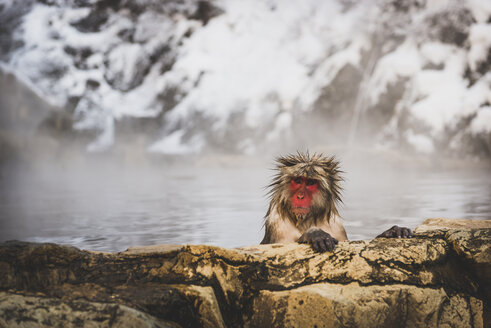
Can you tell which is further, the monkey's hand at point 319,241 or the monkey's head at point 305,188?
the monkey's head at point 305,188

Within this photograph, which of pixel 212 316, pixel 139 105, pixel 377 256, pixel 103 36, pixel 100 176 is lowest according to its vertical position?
pixel 212 316

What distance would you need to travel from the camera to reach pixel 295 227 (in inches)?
85.7

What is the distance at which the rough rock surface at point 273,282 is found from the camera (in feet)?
5.18

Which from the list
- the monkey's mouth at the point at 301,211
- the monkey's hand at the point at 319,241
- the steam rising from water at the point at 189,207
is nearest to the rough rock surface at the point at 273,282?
the monkey's hand at the point at 319,241

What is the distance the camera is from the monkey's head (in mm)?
2135

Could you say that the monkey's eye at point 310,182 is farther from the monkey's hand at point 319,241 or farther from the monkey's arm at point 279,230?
the monkey's hand at point 319,241

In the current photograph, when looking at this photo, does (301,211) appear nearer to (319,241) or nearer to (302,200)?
(302,200)

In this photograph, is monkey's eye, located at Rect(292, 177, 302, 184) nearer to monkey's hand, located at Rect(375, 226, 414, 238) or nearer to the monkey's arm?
the monkey's arm

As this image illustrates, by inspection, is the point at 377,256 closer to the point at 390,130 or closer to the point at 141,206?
the point at 141,206

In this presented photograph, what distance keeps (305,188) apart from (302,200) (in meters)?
0.06

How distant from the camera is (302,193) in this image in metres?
2.14

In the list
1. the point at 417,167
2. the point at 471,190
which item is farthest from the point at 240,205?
the point at 417,167

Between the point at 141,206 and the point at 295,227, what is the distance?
4153mm

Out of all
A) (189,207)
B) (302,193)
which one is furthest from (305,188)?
(189,207)
